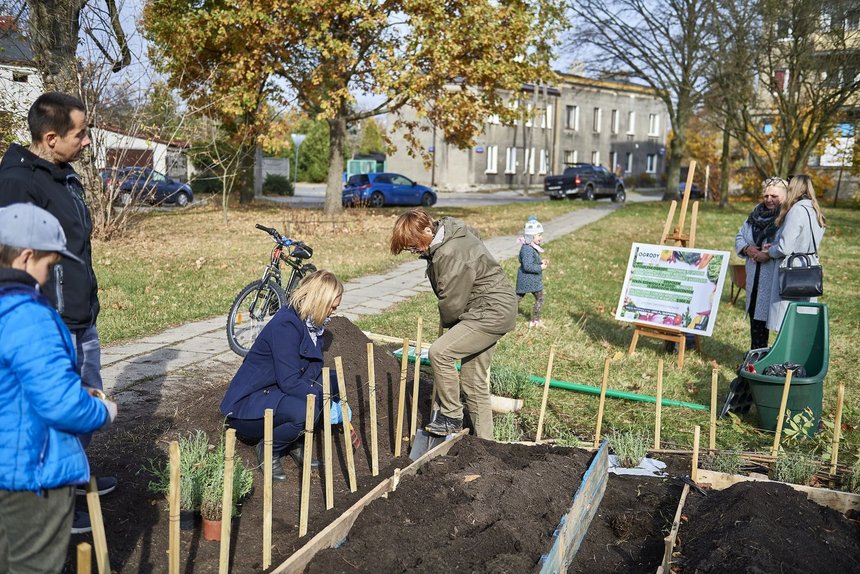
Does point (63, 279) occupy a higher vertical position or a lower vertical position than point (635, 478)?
higher

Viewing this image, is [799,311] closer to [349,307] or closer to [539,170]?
[349,307]

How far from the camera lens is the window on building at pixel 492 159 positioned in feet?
158

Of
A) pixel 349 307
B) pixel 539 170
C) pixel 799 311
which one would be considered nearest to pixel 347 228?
pixel 349 307

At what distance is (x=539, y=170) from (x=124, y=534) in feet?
167

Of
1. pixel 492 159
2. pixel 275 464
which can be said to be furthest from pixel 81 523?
pixel 492 159

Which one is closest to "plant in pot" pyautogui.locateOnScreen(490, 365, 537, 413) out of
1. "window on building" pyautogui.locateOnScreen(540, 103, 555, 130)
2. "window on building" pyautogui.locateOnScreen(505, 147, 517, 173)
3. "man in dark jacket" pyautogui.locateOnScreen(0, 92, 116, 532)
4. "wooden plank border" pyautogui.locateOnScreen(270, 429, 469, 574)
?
"wooden plank border" pyautogui.locateOnScreen(270, 429, 469, 574)

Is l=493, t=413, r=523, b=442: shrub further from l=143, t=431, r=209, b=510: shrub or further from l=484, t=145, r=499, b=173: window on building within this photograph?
A: l=484, t=145, r=499, b=173: window on building

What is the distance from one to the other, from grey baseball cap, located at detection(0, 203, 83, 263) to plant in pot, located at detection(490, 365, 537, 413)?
372 cm

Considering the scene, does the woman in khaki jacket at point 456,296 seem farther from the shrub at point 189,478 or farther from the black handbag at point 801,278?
the black handbag at point 801,278

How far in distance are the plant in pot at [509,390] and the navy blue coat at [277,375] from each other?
1713 millimetres

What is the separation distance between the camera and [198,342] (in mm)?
7129

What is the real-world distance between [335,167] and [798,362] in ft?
57.9

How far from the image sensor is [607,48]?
101 ft

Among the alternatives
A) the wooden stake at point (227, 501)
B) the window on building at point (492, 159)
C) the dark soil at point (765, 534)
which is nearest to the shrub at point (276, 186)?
the window on building at point (492, 159)
